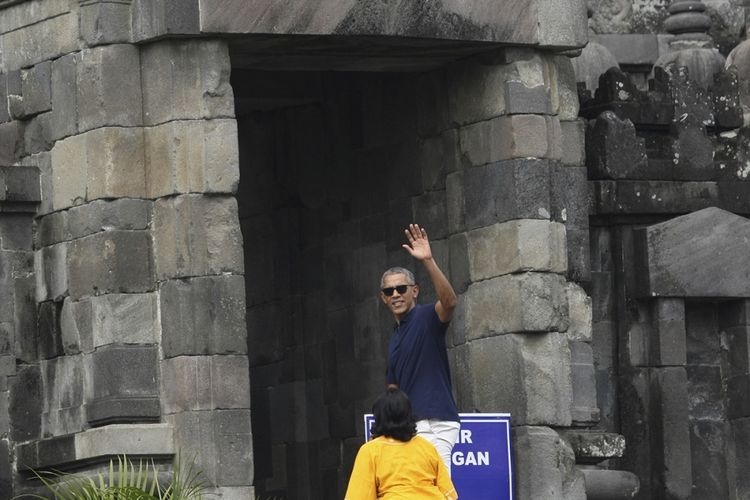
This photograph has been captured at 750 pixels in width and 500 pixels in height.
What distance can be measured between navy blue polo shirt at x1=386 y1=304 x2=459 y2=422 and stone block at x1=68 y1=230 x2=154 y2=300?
2146 mm

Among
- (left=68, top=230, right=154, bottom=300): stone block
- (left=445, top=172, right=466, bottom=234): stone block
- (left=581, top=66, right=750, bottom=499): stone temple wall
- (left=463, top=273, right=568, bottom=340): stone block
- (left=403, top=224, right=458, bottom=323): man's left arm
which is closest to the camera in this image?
(left=403, top=224, right=458, bottom=323): man's left arm

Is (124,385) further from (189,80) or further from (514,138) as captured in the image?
(514,138)

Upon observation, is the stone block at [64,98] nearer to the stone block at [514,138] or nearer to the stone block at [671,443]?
the stone block at [514,138]

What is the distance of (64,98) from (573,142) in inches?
158

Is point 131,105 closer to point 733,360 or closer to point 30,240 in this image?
point 30,240

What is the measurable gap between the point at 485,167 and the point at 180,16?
283 cm

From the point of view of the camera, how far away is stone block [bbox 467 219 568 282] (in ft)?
67.8

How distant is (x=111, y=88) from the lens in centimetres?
1959

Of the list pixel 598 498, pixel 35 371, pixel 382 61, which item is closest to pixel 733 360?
pixel 598 498

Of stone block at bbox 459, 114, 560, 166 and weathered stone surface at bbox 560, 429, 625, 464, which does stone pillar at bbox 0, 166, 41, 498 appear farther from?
weathered stone surface at bbox 560, 429, 625, 464

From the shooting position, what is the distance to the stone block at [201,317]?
19422 millimetres

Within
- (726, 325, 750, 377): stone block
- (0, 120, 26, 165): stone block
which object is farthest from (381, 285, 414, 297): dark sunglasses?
(726, 325, 750, 377): stone block

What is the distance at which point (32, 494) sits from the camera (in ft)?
65.0

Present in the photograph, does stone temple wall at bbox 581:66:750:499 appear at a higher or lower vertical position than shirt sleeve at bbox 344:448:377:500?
higher
